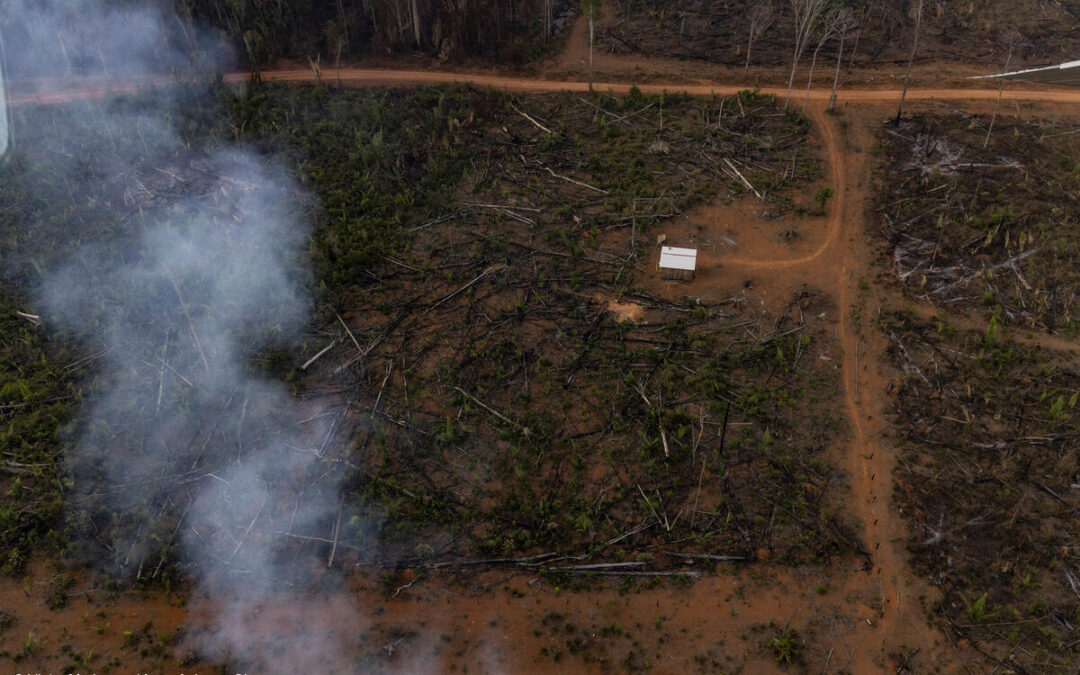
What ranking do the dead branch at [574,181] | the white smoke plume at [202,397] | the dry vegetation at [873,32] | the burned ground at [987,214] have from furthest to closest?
1. the dry vegetation at [873,32]
2. the dead branch at [574,181]
3. the burned ground at [987,214]
4. the white smoke plume at [202,397]

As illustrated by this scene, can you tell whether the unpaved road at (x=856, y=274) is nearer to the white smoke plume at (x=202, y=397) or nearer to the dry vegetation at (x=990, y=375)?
the dry vegetation at (x=990, y=375)

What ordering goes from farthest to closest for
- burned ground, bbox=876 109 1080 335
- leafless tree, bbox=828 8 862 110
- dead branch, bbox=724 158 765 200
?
leafless tree, bbox=828 8 862 110 < dead branch, bbox=724 158 765 200 < burned ground, bbox=876 109 1080 335

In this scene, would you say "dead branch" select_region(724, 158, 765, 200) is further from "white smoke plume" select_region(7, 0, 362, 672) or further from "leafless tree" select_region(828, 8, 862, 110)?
"white smoke plume" select_region(7, 0, 362, 672)

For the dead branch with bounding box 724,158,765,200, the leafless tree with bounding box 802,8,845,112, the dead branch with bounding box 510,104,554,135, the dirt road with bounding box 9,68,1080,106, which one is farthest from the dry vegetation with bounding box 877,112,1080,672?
the dead branch with bounding box 510,104,554,135

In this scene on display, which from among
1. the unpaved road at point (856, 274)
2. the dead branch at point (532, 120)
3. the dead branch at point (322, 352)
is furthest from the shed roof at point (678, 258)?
the dead branch at point (322, 352)

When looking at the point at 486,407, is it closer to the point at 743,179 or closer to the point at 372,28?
the point at 743,179

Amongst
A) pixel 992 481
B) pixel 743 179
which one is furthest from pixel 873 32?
pixel 992 481
